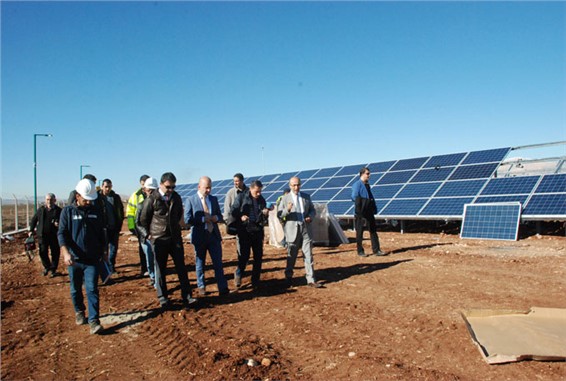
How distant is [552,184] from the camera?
12812 mm

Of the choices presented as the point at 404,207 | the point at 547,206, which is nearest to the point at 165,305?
the point at 404,207

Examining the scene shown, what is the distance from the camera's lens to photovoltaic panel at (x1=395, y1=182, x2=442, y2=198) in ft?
50.3

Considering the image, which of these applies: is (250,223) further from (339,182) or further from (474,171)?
(339,182)

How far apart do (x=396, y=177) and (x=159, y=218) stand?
534 inches

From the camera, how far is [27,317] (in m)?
6.12

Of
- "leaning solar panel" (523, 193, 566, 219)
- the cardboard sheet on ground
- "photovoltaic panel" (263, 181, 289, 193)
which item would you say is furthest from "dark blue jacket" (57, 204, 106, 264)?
"photovoltaic panel" (263, 181, 289, 193)

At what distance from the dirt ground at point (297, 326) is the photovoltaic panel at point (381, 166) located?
34.7 ft

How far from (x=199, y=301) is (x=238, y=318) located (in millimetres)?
1096

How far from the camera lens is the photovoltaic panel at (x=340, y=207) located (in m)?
16.2

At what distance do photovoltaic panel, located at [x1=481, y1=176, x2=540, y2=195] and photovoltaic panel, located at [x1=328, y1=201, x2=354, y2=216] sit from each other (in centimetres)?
476

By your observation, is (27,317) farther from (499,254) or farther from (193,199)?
(499,254)

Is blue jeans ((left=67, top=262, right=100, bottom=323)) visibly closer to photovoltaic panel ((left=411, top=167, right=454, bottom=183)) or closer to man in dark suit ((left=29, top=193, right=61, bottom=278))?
man in dark suit ((left=29, top=193, right=61, bottom=278))

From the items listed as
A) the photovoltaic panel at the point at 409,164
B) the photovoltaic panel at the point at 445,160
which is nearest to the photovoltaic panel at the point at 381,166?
the photovoltaic panel at the point at 409,164

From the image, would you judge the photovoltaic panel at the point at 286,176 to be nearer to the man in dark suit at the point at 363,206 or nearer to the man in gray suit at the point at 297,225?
the man in dark suit at the point at 363,206
